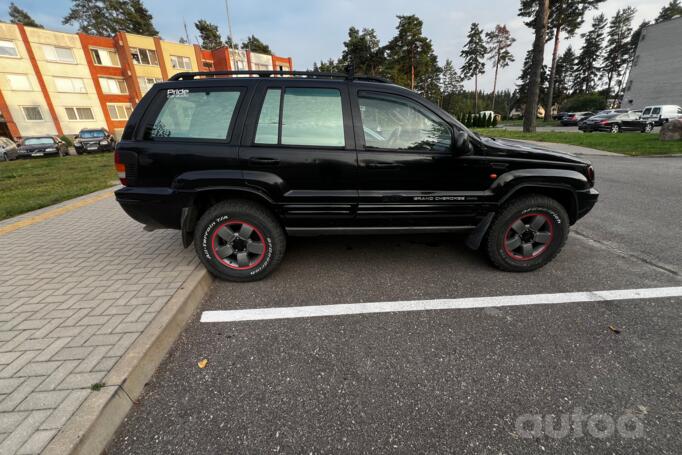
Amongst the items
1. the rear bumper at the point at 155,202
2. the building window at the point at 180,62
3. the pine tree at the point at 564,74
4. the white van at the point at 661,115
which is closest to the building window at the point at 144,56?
the building window at the point at 180,62

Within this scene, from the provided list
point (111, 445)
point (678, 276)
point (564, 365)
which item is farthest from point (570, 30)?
point (111, 445)

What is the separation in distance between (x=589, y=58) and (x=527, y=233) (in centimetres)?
7800

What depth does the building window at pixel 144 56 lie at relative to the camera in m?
33.4

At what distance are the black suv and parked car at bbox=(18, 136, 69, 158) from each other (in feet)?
70.4

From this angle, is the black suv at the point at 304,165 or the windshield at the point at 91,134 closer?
the black suv at the point at 304,165

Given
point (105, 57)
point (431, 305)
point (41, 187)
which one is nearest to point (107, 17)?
point (105, 57)

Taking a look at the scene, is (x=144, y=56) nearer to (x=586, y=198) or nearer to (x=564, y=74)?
(x=586, y=198)

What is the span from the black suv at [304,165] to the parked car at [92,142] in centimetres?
2198

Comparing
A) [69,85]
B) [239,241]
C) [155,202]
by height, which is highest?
[69,85]

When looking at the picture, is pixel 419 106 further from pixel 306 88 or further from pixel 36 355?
pixel 36 355

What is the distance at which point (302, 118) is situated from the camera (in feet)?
9.50

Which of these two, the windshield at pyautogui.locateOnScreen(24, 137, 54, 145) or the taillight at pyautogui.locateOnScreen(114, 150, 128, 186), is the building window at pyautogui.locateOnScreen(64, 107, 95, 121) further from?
the taillight at pyautogui.locateOnScreen(114, 150, 128, 186)

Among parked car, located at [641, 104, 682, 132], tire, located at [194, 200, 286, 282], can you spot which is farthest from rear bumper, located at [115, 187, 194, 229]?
parked car, located at [641, 104, 682, 132]

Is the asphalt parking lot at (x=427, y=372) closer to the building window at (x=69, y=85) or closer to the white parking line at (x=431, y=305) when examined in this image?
the white parking line at (x=431, y=305)
